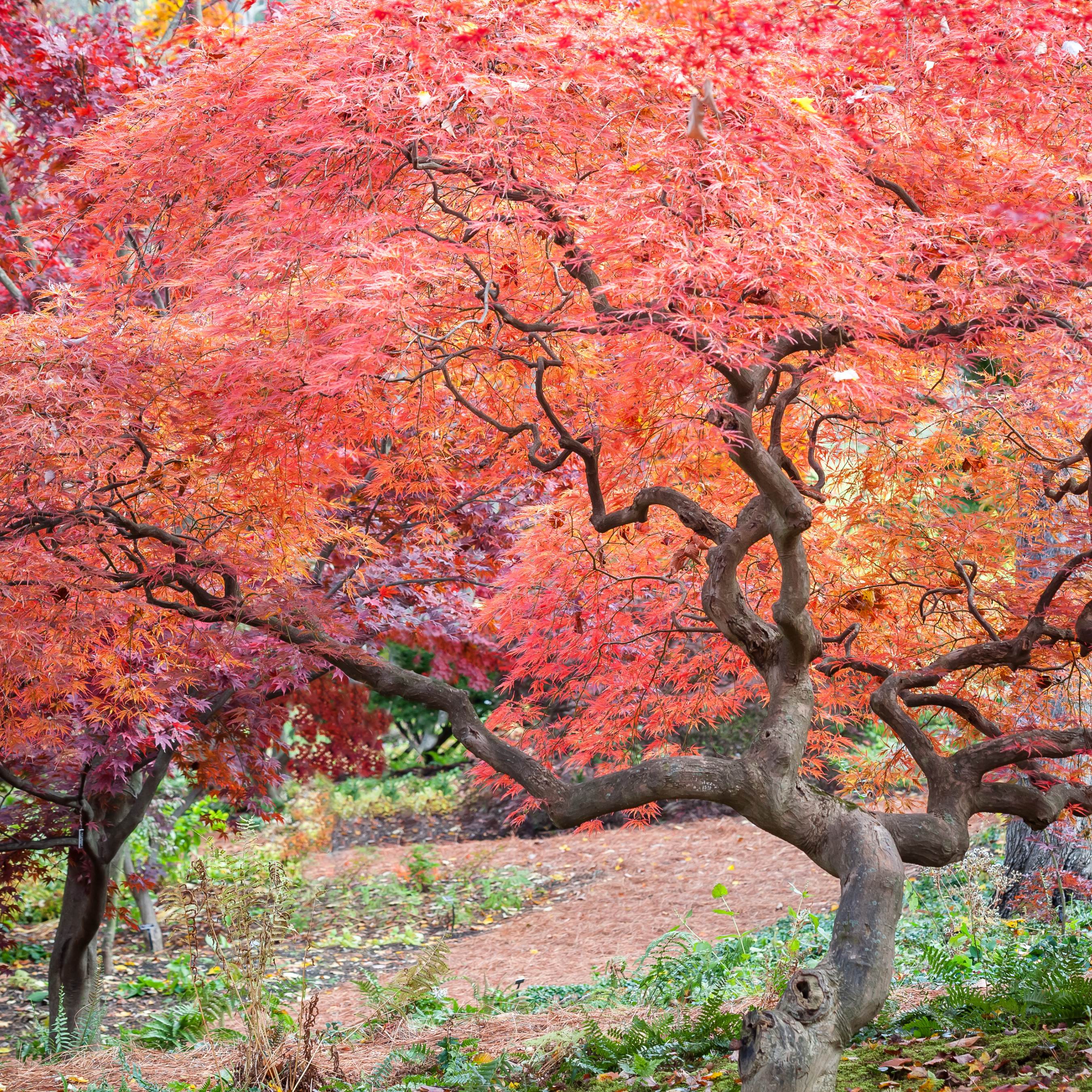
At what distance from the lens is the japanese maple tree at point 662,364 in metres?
3.49

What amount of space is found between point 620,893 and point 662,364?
26.3 feet

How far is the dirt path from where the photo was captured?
859cm

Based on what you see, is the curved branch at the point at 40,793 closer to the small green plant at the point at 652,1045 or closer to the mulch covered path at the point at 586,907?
the mulch covered path at the point at 586,907

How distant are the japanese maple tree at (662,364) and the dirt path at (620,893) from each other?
3624mm

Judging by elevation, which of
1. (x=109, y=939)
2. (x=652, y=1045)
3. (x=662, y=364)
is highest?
(x=662, y=364)

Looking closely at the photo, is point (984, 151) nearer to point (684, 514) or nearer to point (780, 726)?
point (684, 514)

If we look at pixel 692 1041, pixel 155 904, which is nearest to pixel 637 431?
pixel 692 1041

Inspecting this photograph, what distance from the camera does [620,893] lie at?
10.4 metres

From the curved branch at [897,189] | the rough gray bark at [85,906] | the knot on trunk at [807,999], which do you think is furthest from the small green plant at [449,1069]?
the curved branch at [897,189]

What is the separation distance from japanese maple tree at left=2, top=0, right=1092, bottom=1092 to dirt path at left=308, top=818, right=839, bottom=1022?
3624 millimetres

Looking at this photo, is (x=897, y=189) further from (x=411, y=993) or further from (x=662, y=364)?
(x=411, y=993)

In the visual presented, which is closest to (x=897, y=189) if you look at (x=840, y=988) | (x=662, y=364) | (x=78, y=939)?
(x=662, y=364)

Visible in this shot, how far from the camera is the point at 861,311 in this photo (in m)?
3.34

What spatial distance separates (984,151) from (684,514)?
1878 millimetres
